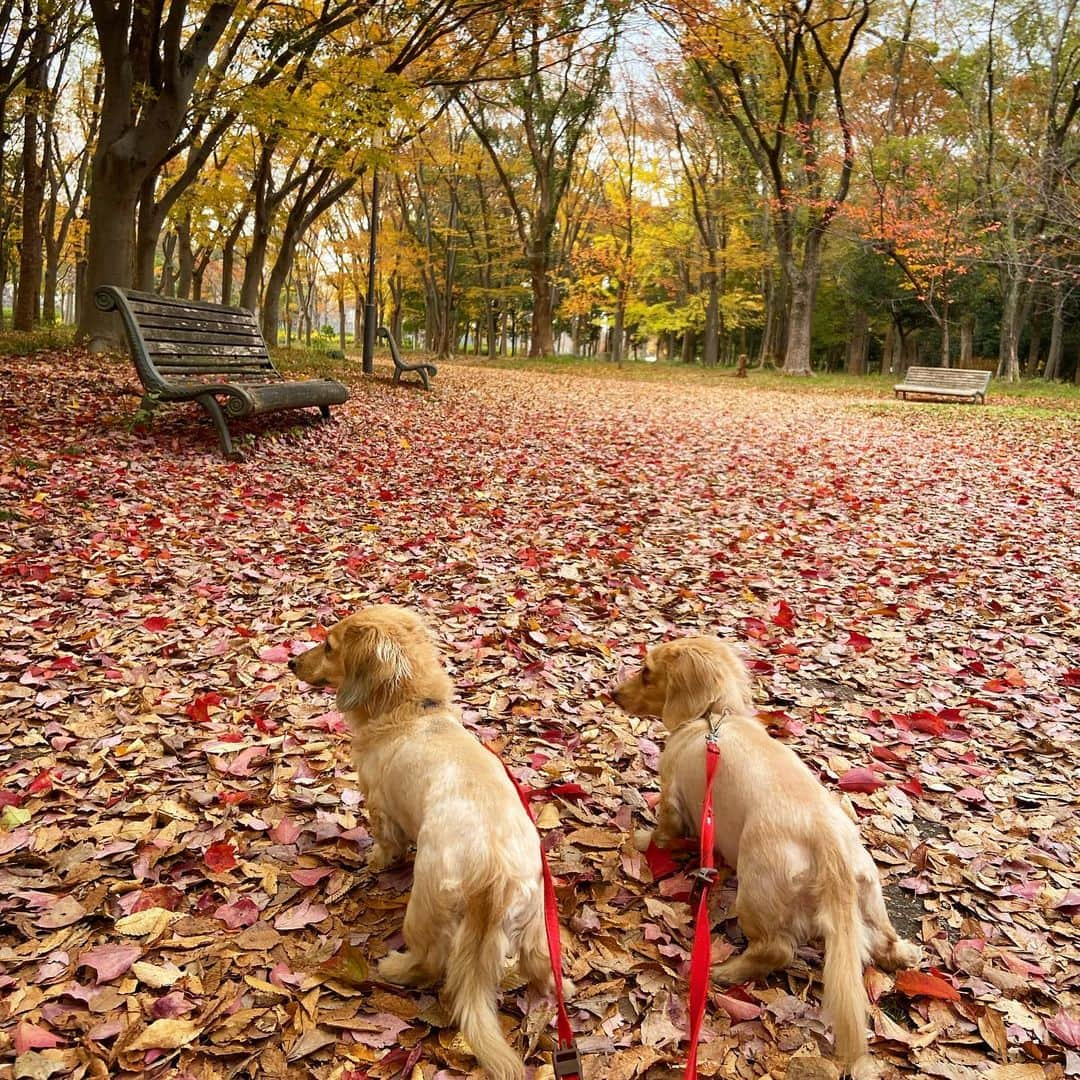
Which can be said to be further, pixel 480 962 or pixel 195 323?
pixel 195 323

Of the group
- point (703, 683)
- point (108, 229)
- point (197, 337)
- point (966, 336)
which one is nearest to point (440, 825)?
point (703, 683)

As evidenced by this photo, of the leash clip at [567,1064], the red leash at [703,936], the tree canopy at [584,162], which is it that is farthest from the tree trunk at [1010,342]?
the leash clip at [567,1064]

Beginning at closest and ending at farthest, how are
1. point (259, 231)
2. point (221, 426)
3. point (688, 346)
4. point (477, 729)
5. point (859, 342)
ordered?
point (477, 729), point (221, 426), point (259, 231), point (859, 342), point (688, 346)

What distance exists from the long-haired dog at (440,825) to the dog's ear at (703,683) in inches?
31.2

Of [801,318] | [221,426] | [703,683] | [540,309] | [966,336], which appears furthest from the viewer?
[966,336]

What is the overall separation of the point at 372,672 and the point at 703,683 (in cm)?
120

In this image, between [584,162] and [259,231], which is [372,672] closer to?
[259,231]

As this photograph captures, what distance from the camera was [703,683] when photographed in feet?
8.92

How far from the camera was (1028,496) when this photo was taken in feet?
28.4

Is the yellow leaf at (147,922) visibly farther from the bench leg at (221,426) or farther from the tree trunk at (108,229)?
the tree trunk at (108,229)

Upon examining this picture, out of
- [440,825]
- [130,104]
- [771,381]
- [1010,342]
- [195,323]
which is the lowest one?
[440,825]

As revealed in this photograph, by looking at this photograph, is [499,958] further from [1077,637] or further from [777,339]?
[777,339]

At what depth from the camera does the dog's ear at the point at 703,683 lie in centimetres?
269

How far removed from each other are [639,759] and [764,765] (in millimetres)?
1197
